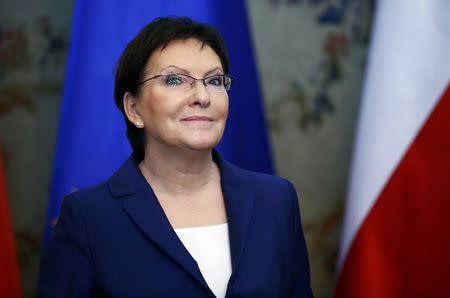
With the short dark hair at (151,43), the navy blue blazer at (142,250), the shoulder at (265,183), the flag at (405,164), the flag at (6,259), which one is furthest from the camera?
the flag at (405,164)

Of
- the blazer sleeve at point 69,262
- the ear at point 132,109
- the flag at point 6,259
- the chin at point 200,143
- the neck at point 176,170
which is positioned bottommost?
the flag at point 6,259

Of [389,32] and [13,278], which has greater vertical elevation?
[389,32]

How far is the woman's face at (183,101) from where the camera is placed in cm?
135

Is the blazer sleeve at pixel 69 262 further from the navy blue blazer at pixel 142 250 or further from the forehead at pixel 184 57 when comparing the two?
the forehead at pixel 184 57

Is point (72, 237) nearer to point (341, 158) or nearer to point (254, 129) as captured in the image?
point (254, 129)

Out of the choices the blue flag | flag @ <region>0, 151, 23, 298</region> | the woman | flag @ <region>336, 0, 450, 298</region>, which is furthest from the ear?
flag @ <region>336, 0, 450, 298</region>

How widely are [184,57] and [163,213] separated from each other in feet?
1.20

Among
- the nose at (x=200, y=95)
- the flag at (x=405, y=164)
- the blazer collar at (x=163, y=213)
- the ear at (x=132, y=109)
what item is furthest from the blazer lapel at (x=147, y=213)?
the flag at (x=405, y=164)

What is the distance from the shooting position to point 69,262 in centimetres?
131

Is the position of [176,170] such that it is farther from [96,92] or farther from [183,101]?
[96,92]

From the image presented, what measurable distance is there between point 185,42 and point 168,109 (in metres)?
0.17

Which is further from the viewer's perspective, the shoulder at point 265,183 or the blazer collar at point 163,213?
the shoulder at point 265,183

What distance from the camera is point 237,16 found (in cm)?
197

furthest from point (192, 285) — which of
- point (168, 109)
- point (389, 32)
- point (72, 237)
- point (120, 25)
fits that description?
point (389, 32)
